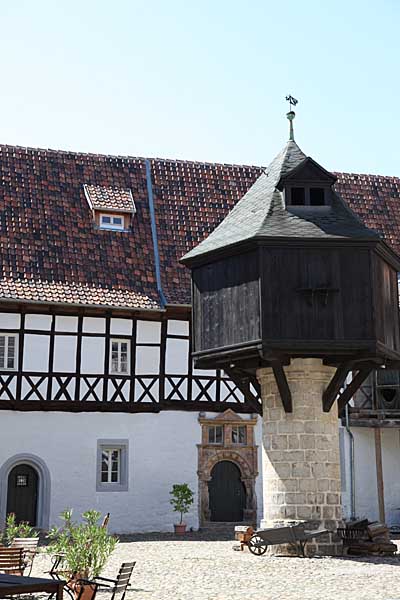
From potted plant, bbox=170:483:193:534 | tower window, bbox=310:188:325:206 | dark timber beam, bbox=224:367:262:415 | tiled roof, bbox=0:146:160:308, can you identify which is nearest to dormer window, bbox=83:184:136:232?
tiled roof, bbox=0:146:160:308

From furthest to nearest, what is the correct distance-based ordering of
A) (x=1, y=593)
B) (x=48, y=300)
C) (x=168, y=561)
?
(x=48, y=300) → (x=168, y=561) → (x=1, y=593)

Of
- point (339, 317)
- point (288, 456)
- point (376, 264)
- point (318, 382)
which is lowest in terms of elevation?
point (288, 456)

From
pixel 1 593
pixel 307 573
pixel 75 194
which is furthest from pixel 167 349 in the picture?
pixel 1 593

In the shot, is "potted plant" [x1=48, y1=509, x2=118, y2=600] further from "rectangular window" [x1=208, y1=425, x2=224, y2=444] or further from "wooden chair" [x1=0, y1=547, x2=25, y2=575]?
"rectangular window" [x1=208, y1=425, x2=224, y2=444]

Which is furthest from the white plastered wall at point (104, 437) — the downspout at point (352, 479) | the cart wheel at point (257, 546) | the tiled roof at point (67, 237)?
the cart wheel at point (257, 546)

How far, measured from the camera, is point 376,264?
16.9m

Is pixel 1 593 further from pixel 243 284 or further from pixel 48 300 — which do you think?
pixel 48 300

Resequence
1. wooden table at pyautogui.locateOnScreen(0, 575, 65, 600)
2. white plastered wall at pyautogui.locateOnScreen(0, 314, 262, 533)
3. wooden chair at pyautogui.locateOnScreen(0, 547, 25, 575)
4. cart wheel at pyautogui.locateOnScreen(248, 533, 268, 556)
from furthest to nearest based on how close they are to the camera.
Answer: white plastered wall at pyautogui.locateOnScreen(0, 314, 262, 533)
cart wheel at pyautogui.locateOnScreen(248, 533, 268, 556)
wooden chair at pyautogui.locateOnScreen(0, 547, 25, 575)
wooden table at pyautogui.locateOnScreen(0, 575, 65, 600)

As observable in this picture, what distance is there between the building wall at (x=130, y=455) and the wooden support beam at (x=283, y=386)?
6985 millimetres

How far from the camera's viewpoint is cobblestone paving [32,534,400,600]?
11.9m

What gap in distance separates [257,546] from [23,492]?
7986 mm

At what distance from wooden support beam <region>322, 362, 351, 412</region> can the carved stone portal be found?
23.2 ft

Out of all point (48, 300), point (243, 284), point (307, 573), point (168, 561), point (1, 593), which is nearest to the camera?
point (1, 593)

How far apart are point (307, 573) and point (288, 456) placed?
117 inches
